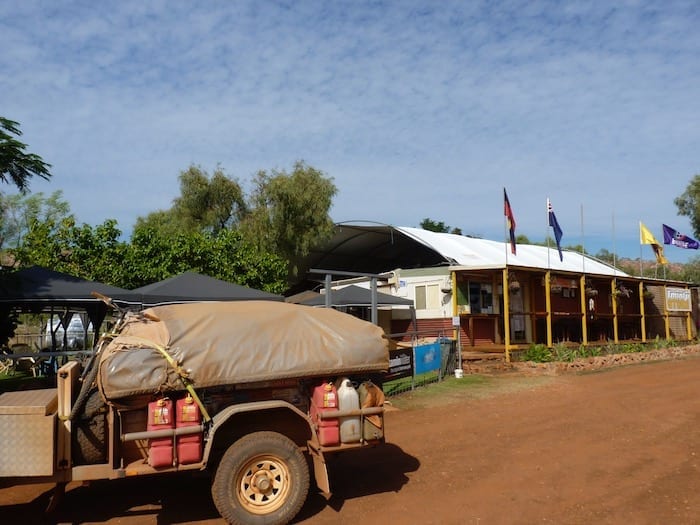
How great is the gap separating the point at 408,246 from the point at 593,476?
22006 millimetres

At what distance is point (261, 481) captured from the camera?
16.9 ft

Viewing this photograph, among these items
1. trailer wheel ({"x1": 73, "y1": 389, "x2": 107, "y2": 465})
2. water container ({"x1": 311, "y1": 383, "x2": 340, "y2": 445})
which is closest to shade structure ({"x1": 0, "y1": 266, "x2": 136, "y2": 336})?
trailer wheel ({"x1": 73, "y1": 389, "x2": 107, "y2": 465})

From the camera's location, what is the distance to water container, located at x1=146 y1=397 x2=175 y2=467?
4.94 metres

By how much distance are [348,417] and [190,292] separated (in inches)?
305

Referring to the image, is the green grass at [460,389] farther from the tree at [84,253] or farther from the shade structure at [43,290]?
the tree at [84,253]

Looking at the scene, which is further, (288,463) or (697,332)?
(697,332)

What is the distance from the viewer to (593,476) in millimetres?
6508

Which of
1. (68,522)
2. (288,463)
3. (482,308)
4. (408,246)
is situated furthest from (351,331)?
(408,246)

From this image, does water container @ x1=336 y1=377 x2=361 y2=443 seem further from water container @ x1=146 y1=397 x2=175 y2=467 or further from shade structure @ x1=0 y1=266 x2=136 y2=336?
shade structure @ x1=0 y1=266 x2=136 y2=336

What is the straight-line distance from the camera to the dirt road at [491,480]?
543 centimetres

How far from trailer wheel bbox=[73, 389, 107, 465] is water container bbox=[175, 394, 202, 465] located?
66cm

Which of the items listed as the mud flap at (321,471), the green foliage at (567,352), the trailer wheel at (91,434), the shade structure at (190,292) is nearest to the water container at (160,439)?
the trailer wheel at (91,434)

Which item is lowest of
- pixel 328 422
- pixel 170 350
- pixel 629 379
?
pixel 629 379

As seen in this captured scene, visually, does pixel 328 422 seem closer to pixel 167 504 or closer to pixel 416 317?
pixel 167 504
